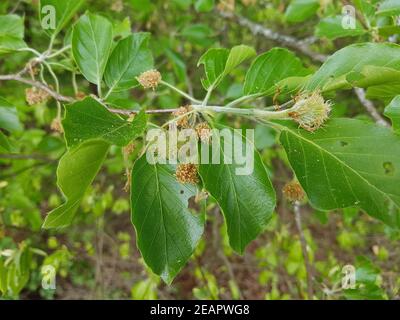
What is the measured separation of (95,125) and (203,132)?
23cm

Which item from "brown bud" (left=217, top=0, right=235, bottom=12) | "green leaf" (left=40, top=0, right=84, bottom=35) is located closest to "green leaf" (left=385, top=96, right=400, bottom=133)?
"green leaf" (left=40, top=0, right=84, bottom=35)

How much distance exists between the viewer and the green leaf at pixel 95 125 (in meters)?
0.81

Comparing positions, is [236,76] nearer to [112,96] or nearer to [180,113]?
[112,96]

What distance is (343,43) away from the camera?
361cm

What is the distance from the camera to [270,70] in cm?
107

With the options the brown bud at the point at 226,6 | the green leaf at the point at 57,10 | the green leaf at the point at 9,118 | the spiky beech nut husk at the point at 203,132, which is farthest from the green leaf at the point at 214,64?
the brown bud at the point at 226,6

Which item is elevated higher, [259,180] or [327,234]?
[259,180]

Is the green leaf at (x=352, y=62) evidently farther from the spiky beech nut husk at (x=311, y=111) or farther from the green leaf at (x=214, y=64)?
the green leaf at (x=214, y=64)

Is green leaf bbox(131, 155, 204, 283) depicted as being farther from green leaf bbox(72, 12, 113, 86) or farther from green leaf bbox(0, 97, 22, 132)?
green leaf bbox(0, 97, 22, 132)

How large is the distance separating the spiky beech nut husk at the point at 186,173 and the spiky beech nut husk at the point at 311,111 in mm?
246

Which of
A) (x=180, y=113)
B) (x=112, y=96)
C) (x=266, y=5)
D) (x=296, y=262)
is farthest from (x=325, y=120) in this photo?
(x=266, y=5)

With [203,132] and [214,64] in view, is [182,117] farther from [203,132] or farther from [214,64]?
[214,64]
